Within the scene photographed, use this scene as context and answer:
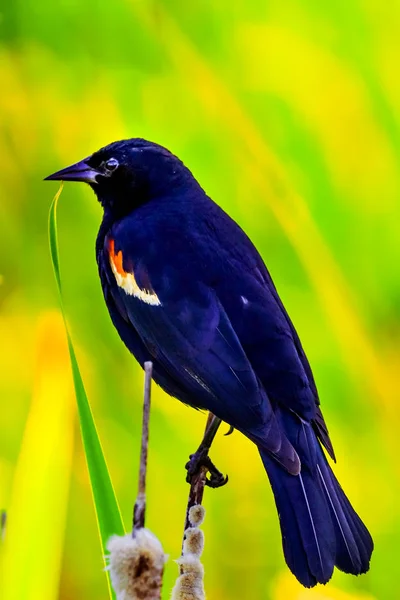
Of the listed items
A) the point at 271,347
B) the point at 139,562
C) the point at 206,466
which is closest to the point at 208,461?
the point at 206,466

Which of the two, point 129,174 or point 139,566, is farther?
point 129,174

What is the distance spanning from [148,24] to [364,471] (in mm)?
752

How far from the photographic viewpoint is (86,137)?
108 cm

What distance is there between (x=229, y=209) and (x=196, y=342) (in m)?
0.30

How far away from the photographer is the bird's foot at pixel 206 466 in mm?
1017

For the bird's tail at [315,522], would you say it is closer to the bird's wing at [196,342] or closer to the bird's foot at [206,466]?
the bird's wing at [196,342]

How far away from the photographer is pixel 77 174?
1043mm

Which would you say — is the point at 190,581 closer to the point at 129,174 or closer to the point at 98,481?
the point at 98,481

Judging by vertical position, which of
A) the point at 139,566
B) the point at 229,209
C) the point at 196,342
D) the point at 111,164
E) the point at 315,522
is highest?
the point at 111,164

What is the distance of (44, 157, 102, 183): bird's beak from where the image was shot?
1032mm

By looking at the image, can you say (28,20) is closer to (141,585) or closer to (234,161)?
(234,161)

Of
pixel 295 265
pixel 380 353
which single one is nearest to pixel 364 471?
pixel 380 353

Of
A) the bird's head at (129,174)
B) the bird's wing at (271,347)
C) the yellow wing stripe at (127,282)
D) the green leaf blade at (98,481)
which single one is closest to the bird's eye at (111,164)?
the bird's head at (129,174)

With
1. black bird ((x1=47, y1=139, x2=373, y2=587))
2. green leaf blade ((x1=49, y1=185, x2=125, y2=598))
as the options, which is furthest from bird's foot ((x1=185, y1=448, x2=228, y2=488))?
green leaf blade ((x1=49, y1=185, x2=125, y2=598))
